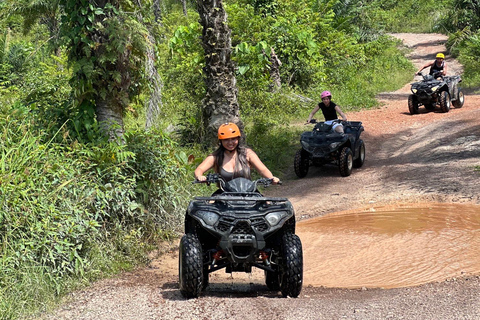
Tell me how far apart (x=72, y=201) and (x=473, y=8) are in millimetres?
27947

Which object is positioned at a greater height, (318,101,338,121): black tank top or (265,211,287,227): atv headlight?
(318,101,338,121): black tank top

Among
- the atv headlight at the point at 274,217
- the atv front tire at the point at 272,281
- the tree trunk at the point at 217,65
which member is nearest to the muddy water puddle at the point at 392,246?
the atv front tire at the point at 272,281

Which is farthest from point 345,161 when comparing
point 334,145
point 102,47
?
point 102,47

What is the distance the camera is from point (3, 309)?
211 inches

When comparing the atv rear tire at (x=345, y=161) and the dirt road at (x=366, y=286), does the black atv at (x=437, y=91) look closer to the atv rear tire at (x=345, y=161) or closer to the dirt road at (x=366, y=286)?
the dirt road at (x=366, y=286)

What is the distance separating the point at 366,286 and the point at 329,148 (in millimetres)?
6213

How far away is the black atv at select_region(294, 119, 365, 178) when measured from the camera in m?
12.7

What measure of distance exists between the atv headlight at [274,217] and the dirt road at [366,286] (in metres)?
0.71

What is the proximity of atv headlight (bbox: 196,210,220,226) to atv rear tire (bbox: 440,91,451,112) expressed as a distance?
14.3 meters

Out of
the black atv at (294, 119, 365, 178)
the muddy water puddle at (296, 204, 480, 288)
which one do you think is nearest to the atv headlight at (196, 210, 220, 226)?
the muddy water puddle at (296, 204, 480, 288)

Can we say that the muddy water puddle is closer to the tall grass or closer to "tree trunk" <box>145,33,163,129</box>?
the tall grass

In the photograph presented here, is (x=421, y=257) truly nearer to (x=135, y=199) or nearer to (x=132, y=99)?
(x=135, y=199)

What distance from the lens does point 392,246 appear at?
322 inches

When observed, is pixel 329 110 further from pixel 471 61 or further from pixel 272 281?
pixel 471 61
